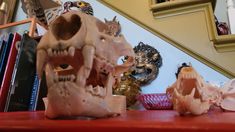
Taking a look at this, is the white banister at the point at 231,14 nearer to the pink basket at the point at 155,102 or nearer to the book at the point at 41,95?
the pink basket at the point at 155,102

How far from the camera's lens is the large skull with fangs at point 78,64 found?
0.36 meters

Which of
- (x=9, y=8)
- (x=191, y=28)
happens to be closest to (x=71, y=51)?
(x=191, y=28)

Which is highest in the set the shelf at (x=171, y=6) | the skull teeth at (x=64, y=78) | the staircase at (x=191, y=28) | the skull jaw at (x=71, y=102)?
the shelf at (x=171, y=6)

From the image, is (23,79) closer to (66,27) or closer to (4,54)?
(4,54)

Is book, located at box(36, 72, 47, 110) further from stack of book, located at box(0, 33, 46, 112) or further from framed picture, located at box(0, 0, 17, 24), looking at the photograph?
framed picture, located at box(0, 0, 17, 24)

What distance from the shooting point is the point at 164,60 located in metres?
1.01

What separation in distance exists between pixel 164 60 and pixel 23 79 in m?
0.51

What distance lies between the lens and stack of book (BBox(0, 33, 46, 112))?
2.65 feet

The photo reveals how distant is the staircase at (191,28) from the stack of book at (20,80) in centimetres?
47

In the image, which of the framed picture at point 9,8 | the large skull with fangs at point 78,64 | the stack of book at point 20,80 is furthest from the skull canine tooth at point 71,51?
the framed picture at point 9,8

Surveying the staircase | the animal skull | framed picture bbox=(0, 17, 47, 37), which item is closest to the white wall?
the staircase

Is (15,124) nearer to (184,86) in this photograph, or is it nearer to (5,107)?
(184,86)

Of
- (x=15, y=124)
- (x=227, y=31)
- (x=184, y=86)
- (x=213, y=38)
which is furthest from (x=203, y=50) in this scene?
(x=15, y=124)

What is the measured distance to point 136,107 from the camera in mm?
943
